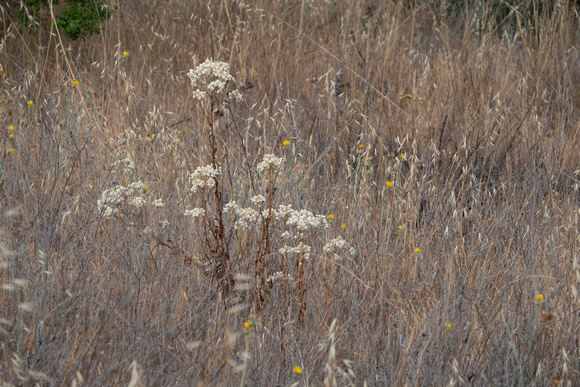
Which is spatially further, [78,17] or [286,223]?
[78,17]

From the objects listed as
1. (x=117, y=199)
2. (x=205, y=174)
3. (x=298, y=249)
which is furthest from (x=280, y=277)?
(x=117, y=199)

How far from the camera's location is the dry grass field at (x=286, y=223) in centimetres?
149

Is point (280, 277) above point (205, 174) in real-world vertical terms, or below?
below

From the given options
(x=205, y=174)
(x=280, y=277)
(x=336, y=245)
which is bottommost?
(x=280, y=277)

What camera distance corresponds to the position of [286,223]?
6.02 feet

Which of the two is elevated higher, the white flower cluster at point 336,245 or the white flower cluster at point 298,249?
the white flower cluster at point 298,249

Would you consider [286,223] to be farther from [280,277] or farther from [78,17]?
[78,17]

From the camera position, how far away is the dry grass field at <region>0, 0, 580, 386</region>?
1.49 metres

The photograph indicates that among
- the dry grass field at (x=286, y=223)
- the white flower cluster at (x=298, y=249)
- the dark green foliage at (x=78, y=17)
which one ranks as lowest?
the dry grass field at (x=286, y=223)

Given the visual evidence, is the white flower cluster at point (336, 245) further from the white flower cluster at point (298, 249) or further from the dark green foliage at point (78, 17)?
the dark green foliage at point (78, 17)

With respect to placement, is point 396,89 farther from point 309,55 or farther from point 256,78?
point 256,78

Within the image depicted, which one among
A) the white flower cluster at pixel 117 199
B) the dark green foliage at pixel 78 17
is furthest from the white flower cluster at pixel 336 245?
the dark green foliage at pixel 78 17

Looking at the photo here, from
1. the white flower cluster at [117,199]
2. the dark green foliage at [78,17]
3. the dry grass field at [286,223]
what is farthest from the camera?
the dark green foliage at [78,17]

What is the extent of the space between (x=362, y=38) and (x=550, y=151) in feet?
4.94
